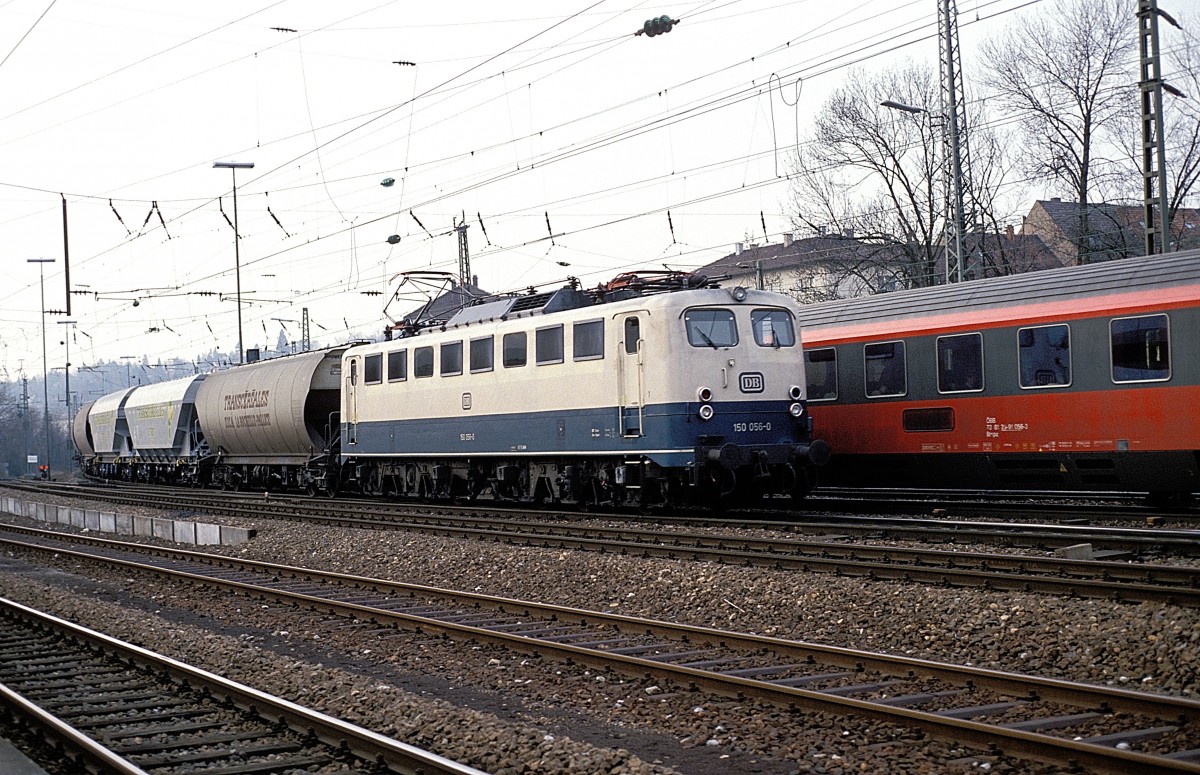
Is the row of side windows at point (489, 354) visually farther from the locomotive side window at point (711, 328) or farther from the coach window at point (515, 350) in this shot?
the locomotive side window at point (711, 328)

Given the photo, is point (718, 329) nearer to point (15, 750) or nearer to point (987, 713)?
point (987, 713)

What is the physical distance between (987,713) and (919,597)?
3.37 m

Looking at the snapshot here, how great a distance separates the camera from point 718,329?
18234mm

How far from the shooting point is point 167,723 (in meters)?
8.09

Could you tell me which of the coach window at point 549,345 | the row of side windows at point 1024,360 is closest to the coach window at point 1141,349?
the row of side windows at point 1024,360

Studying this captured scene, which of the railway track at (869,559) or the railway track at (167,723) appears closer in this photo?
the railway track at (167,723)

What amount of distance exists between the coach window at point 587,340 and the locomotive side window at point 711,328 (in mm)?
1620

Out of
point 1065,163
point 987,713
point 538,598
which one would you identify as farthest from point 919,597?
point 1065,163

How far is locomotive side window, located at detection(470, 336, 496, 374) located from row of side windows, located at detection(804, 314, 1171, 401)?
18.8 feet

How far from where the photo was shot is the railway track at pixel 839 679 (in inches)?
254

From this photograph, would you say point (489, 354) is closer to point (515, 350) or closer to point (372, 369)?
point (515, 350)

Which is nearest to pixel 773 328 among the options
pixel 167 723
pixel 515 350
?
pixel 515 350

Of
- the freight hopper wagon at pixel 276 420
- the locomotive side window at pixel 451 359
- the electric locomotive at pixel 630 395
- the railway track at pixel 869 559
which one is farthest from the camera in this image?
the freight hopper wagon at pixel 276 420

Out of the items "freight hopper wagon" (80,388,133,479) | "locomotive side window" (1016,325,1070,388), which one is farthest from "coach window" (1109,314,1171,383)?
"freight hopper wagon" (80,388,133,479)
